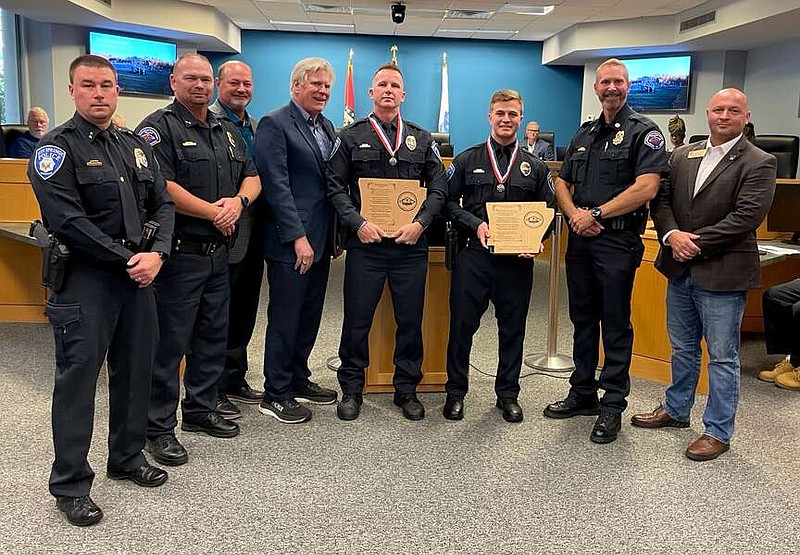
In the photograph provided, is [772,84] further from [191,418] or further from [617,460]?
[191,418]

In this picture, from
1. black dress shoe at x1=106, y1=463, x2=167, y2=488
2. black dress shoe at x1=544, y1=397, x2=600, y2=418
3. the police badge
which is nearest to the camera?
the police badge

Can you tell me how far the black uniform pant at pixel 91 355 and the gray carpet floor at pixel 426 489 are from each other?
24 centimetres

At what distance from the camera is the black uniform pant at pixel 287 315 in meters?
3.39

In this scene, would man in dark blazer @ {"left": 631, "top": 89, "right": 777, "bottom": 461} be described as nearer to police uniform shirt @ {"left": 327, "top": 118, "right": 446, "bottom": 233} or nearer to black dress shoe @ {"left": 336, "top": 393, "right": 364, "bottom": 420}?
police uniform shirt @ {"left": 327, "top": 118, "right": 446, "bottom": 233}

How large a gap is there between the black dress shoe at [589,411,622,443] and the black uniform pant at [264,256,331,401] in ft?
4.71

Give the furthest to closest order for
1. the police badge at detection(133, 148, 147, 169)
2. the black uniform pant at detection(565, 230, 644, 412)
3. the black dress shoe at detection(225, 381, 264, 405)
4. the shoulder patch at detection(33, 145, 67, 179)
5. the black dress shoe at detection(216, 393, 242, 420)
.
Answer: the black dress shoe at detection(225, 381, 264, 405)
the black dress shoe at detection(216, 393, 242, 420)
the black uniform pant at detection(565, 230, 644, 412)
the police badge at detection(133, 148, 147, 169)
the shoulder patch at detection(33, 145, 67, 179)

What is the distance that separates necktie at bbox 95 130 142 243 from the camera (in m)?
2.42

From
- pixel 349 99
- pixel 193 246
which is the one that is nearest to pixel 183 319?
pixel 193 246

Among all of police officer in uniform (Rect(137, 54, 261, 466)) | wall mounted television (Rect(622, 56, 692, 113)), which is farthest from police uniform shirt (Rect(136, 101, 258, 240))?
wall mounted television (Rect(622, 56, 692, 113))

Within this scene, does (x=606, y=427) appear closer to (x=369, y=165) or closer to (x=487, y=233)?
(x=487, y=233)

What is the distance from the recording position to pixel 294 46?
1266 centimetres

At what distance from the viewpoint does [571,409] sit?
11.8 ft

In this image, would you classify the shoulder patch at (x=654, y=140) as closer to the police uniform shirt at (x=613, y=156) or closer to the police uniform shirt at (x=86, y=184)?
the police uniform shirt at (x=613, y=156)

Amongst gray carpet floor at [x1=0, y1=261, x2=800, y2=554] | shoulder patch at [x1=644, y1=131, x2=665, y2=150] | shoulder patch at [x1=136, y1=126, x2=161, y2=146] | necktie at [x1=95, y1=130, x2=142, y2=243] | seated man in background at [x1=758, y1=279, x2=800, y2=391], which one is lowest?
gray carpet floor at [x1=0, y1=261, x2=800, y2=554]
